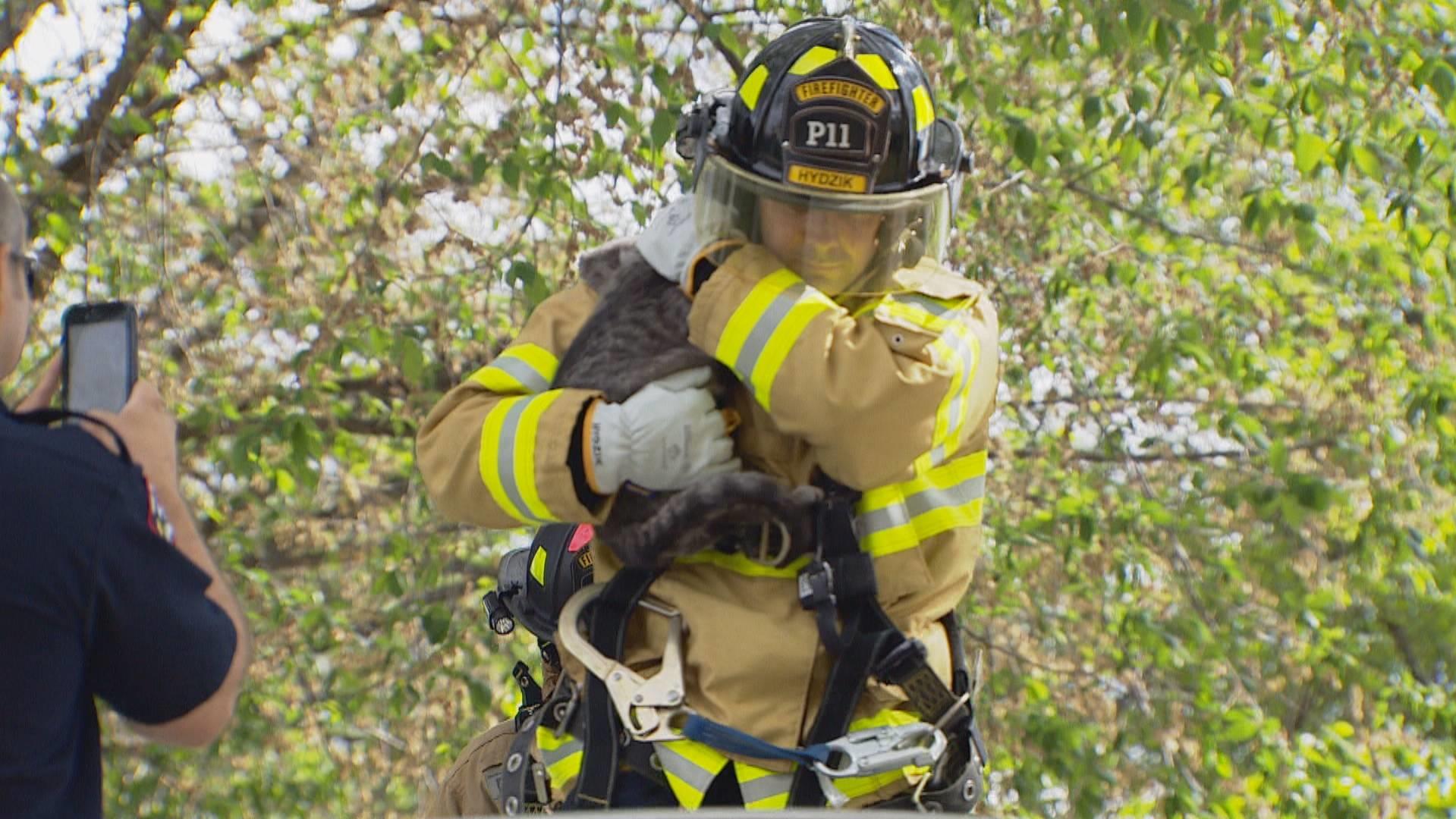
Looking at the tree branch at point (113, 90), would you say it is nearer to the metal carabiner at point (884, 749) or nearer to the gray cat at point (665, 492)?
the gray cat at point (665, 492)

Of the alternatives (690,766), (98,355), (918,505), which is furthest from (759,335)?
(98,355)

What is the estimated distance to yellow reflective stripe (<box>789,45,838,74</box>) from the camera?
271cm

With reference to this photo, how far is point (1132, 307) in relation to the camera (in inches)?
246

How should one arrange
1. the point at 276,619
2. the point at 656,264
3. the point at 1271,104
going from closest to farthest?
the point at 656,264 < the point at 1271,104 < the point at 276,619

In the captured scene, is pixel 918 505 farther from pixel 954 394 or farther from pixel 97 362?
pixel 97 362

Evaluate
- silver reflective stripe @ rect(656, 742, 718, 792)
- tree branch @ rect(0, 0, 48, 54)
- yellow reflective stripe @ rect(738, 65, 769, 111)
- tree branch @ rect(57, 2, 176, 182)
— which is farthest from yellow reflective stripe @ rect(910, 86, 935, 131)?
tree branch @ rect(0, 0, 48, 54)

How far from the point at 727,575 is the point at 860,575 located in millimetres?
233

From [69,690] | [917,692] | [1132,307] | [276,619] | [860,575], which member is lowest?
[276,619]

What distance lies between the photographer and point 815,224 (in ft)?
8.87

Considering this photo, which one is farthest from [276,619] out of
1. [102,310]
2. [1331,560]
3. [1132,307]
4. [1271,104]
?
[1331,560]

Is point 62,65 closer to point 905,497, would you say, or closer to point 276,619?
point 276,619

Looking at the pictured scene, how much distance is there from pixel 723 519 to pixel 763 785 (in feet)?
1.41

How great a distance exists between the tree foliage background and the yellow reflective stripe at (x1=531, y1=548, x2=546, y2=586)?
7.12 feet

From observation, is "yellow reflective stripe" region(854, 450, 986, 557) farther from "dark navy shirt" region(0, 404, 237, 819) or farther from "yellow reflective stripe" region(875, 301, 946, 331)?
"dark navy shirt" region(0, 404, 237, 819)
